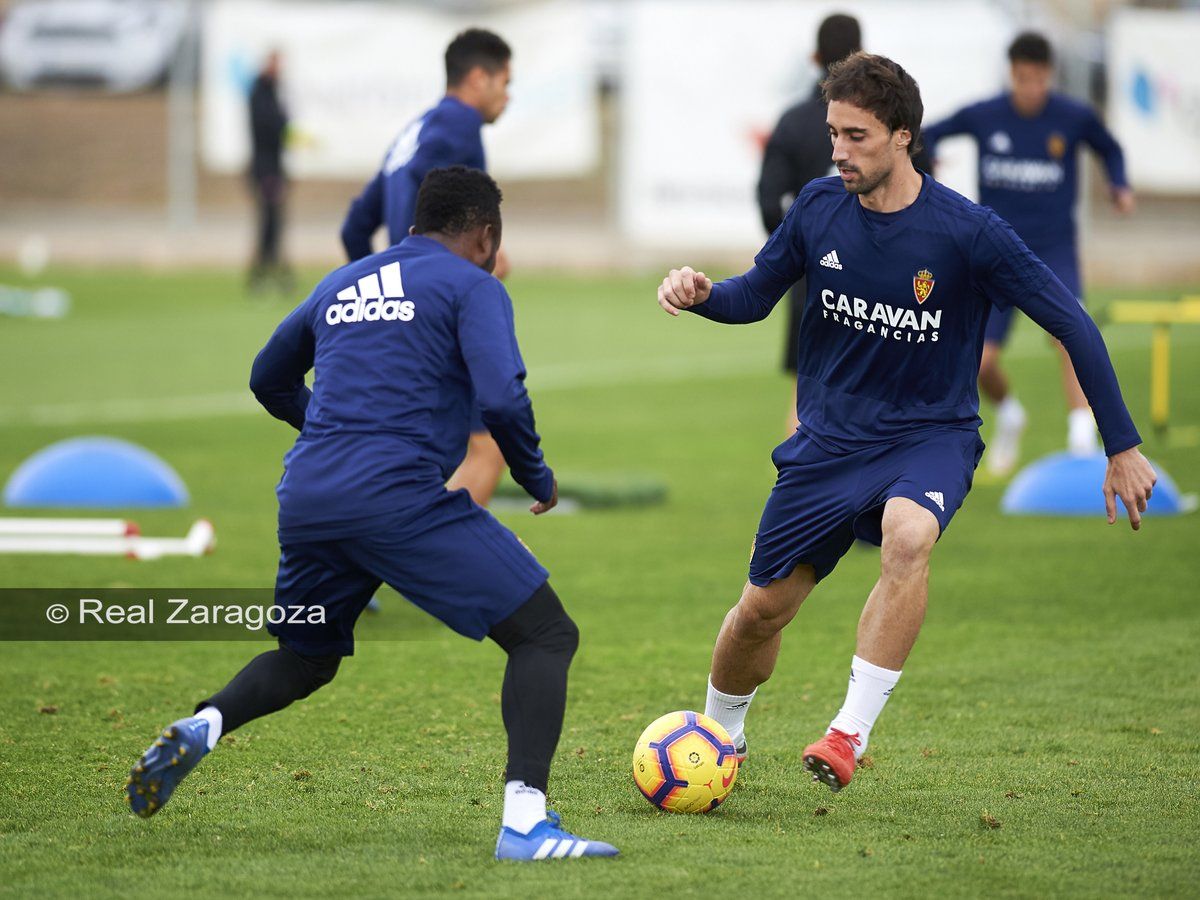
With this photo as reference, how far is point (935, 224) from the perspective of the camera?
520 centimetres

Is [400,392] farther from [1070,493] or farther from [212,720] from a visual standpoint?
[1070,493]

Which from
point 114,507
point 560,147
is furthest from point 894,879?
point 560,147

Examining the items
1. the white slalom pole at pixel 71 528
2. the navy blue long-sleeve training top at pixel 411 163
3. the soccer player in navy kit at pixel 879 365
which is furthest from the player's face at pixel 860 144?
the white slalom pole at pixel 71 528

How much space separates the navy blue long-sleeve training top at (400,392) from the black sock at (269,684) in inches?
Answer: 16.5

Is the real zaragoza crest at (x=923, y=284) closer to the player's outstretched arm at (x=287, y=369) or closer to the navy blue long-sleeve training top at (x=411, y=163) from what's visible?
the player's outstretched arm at (x=287, y=369)

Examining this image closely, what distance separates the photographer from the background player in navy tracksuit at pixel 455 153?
7.79 meters

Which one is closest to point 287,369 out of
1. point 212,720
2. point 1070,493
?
point 212,720

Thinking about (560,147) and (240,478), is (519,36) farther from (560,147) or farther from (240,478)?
(240,478)

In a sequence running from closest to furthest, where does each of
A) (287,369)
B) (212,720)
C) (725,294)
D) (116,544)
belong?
1. (212,720)
2. (287,369)
3. (725,294)
4. (116,544)

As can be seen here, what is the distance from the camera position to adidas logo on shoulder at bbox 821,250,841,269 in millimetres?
5305

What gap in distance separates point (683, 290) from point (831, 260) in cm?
44

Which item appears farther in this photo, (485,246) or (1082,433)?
(1082,433)

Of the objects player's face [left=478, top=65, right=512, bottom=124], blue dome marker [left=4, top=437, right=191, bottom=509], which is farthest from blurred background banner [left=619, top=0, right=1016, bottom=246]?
player's face [left=478, top=65, right=512, bottom=124]

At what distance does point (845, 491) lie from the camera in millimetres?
5266
